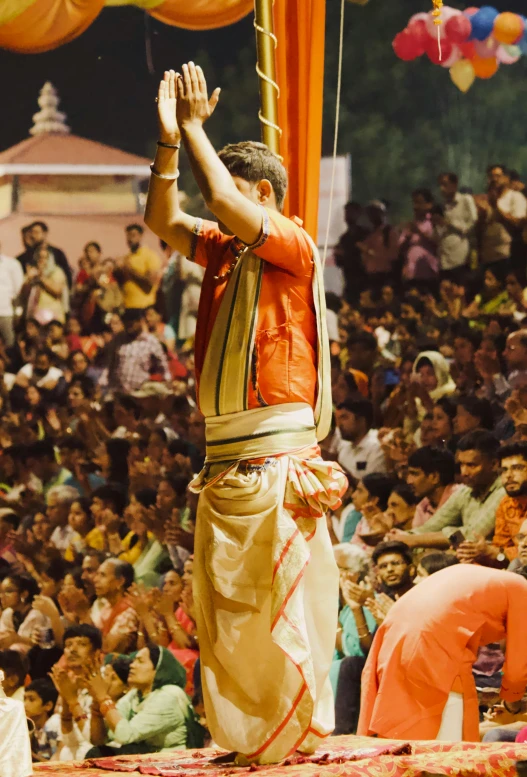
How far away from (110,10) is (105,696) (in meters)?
4.57

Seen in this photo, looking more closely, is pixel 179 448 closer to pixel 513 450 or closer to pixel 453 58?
pixel 513 450

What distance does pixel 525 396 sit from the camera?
5.79 meters

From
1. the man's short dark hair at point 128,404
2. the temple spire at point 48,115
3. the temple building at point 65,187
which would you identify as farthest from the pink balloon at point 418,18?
the man's short dark hair at point 128,404

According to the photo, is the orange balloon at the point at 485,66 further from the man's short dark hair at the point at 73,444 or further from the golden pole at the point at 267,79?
the golden pole at the point at 267,79

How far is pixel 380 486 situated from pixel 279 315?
3.00 meters

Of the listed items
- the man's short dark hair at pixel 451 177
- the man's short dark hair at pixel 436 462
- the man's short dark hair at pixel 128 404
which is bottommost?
the man's short dark hair at pixel 436 462

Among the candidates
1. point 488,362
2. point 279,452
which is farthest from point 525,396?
point 279,452

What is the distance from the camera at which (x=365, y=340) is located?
675 cm

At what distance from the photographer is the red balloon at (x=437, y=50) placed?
725cm

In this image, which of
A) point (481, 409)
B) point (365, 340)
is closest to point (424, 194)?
point (365, 340)

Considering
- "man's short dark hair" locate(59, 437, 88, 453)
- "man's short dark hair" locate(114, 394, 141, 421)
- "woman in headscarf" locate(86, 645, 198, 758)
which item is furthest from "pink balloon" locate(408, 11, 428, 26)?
"woman in headscarf" locate(86, 645, 198, 758)

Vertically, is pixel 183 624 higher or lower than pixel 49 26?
lower

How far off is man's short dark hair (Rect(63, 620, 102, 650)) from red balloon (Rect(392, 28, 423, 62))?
4.02 m

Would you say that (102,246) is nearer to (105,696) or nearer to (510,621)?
(105,696)
